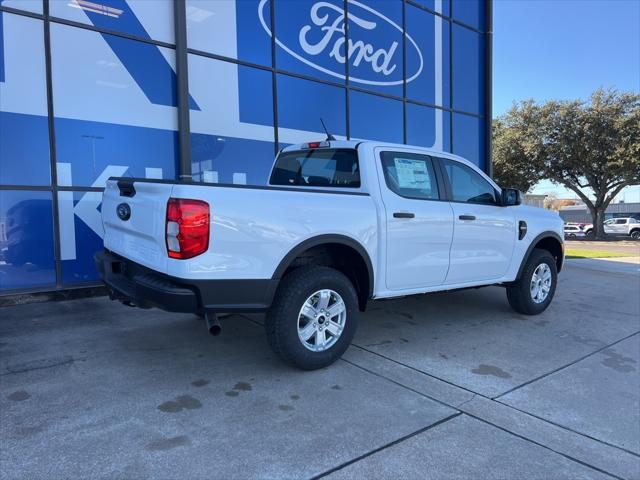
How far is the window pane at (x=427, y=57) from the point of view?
11.4 m

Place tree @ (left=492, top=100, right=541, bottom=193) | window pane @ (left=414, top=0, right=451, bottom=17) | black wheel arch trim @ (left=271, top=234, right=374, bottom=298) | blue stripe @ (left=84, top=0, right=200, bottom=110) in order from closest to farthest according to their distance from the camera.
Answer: black wheel arch trim @ (left=271, top=234, right=374, bottom=298), blue stripe @ (left=84, top=0, right=200, bottom=110), window pane @ (left=414, top=0, right=451, bottom=17), tree @ (left=492, top=100, right=541, bottom=193)

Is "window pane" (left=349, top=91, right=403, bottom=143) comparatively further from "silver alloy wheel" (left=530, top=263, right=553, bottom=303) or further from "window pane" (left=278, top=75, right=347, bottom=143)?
A: "silver alloy wheel" (left=530, top=263, right=553, bottom=303)

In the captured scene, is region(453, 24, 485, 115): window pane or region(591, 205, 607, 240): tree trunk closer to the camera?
region(453, 24, 485, 115): window pane

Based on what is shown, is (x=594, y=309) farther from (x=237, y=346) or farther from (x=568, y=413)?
(x=237, y=346)

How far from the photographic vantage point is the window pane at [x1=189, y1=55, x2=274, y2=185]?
7895mm

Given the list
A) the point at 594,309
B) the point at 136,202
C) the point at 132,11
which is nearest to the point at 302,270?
the point at 136,202

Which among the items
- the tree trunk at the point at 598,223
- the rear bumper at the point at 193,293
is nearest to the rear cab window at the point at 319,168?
the rear bumper at the point at 193,293

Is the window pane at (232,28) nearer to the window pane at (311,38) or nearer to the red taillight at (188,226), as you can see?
the window pane at (311,38)

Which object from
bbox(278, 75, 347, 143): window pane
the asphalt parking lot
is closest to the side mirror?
the asphalt parking lot

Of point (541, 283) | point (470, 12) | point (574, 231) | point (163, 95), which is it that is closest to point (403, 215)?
point (541, 283)

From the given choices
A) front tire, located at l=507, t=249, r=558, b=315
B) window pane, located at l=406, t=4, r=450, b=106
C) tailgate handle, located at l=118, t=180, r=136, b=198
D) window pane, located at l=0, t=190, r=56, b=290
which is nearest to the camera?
tailgate handle, located at l=118, t=180, r=136, b=198

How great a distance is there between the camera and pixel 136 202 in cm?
→ 366

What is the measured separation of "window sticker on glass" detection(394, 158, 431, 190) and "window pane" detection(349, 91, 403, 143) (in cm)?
554

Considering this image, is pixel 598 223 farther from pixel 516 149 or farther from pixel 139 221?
pixel 139 221
